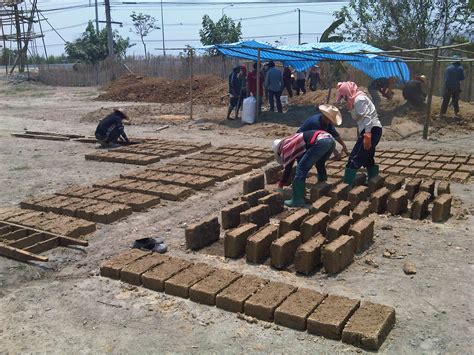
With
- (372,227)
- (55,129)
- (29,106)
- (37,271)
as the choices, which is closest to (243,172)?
(372,227)

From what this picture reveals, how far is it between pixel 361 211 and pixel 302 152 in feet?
3.73

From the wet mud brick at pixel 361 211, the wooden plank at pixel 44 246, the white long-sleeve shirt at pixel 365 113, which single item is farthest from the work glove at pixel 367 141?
the wooden plank at pixel 44 246

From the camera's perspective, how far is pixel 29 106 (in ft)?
74.1

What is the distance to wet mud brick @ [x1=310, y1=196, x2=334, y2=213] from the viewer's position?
229 inches

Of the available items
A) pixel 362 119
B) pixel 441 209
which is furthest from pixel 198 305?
pixel 362 119

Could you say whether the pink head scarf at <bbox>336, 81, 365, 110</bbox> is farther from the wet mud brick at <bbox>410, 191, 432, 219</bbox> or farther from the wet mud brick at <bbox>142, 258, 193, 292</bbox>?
the wet mud brick at <bbox>142, 258, 193, 292</bbox>

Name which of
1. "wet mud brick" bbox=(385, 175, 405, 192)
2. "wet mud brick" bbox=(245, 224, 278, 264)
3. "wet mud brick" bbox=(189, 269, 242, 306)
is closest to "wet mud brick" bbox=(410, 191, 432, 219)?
"wet mud brick" bbox=(385, 175, 405, 192)

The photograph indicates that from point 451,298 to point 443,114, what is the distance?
1088cm

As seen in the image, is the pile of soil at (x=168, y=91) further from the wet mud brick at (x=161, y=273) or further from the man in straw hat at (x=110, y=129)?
the wet mud brick at (x=161, y=273)

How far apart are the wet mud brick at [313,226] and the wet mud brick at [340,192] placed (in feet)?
3.20

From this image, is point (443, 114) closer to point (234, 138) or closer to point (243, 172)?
point (234, 138)

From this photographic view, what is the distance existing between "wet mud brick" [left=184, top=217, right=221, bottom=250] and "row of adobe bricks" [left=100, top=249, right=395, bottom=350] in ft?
1.61

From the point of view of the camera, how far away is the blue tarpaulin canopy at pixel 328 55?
513 inches

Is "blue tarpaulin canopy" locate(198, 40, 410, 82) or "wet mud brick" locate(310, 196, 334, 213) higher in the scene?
"blue tarpaulin canopy" locate(198, 40, 410, 82)
